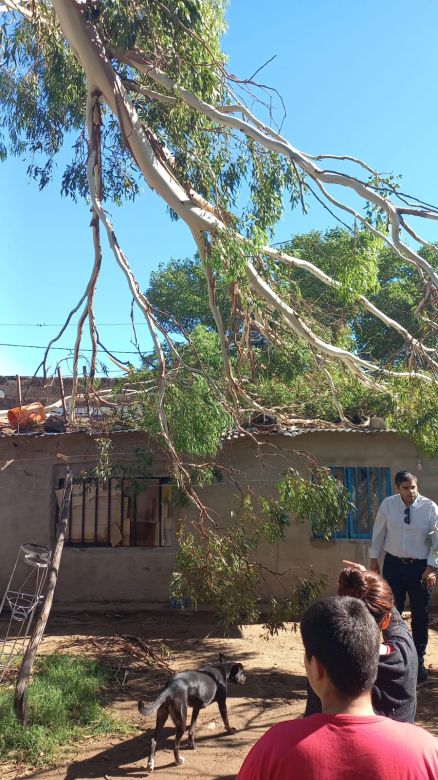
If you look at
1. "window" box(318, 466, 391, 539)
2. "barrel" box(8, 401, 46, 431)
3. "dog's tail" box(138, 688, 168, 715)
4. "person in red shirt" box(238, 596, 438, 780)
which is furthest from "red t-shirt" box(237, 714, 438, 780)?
"barrel" box(8, 401, 46, 431)

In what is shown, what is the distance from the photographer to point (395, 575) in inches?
259

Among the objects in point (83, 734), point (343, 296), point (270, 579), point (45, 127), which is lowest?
point (83, 734)

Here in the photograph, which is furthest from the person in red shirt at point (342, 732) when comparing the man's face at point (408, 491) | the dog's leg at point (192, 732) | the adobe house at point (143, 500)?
the adobe house at point (143, 500)

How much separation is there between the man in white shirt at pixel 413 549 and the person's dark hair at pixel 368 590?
3.67 meters

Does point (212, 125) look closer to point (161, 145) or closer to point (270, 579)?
point (161, 145)

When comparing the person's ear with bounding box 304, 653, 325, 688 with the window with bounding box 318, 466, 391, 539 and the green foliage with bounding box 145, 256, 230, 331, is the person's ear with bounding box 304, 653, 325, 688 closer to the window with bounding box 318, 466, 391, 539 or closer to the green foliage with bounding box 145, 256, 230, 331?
the window with bounding box 318, 466, 391, 539

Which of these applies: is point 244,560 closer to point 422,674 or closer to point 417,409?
point 422,674

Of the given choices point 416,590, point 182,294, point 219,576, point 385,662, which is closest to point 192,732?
point 219,576

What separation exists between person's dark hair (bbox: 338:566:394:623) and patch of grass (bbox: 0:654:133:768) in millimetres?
3359

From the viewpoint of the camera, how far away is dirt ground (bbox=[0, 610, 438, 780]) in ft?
16.6

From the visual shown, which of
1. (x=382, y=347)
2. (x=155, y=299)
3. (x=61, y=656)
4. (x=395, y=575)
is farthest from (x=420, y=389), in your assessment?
(x=155, y=299)

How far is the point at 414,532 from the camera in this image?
6.47 m

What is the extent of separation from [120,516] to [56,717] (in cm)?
571

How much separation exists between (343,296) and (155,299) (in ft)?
60.1
